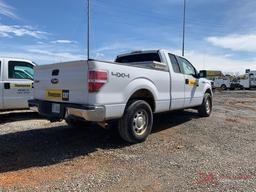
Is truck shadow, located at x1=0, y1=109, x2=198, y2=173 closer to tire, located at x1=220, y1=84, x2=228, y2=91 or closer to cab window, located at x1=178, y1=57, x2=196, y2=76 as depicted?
cab window, located at x1=178, y1=57, x2=196, y2=76

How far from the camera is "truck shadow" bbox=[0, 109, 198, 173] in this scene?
18.5 ft

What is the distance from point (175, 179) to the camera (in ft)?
15.9

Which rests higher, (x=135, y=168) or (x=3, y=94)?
(x=3, y=94)

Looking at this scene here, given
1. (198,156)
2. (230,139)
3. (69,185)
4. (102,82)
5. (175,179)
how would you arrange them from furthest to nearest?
1. (230,139)
2. (198,156)
3. (102,82)
4. (175,179)
5. (69,185)

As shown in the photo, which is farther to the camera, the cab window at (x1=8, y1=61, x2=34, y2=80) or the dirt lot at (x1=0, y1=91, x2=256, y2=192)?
the cab window at (x1=8, y1=61, x2=34, y2=80)

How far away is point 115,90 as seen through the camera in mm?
6031

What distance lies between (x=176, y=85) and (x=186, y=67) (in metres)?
1.19

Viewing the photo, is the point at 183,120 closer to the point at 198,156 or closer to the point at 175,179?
the point at 198,156

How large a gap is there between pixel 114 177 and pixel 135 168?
0.54m

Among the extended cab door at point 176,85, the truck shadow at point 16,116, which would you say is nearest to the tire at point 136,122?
the extended cab door at point 176,85

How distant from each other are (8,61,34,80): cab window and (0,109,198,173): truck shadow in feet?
6.66

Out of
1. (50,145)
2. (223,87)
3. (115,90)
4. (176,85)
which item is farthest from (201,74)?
(223,87)

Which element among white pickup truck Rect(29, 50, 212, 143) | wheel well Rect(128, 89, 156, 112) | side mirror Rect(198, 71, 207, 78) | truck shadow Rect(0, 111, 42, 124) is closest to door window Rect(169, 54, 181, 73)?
white pickup truck Rect(29, 50, 212, 143)

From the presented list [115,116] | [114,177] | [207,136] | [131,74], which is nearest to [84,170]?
Answer: [114,177]
